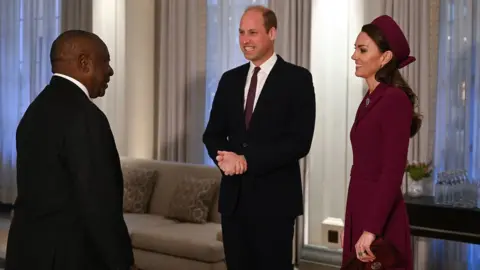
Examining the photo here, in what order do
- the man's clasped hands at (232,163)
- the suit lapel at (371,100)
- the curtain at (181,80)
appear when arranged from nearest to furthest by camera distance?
1. the suit lapel at (371,100)
2. the man's clasped hands at (232,163)
3. the curtain at (181,80)

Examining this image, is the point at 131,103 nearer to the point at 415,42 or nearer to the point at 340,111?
the point at 340,111

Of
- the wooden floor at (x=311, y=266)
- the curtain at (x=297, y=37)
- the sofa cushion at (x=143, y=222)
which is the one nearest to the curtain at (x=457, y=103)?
the wooden floor at (x=311, y=266)

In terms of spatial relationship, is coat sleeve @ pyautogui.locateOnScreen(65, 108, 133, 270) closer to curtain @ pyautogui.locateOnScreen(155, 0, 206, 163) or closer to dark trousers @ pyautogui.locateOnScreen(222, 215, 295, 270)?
dark trousers @ pyautogui.locateOnScreen(222, 215, 295, 270)

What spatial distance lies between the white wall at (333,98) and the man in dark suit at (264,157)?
6.70 feet

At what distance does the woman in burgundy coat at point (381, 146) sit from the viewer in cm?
230

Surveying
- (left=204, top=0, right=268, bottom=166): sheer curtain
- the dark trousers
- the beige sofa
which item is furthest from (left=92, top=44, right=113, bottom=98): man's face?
(left=204, top=0, right=268, bottom=166): sheer curtain

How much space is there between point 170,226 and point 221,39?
1.96 m

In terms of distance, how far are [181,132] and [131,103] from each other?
58cm

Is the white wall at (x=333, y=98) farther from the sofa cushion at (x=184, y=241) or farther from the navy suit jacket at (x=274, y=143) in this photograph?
the navy suit jacket at (x=274, y=143)

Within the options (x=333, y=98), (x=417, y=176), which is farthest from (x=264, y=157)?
(x=333, y=98)

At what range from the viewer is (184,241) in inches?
181

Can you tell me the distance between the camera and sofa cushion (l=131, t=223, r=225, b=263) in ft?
14.7

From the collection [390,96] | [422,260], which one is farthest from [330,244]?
[390,96]

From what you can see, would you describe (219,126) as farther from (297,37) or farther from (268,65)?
(297,37)
